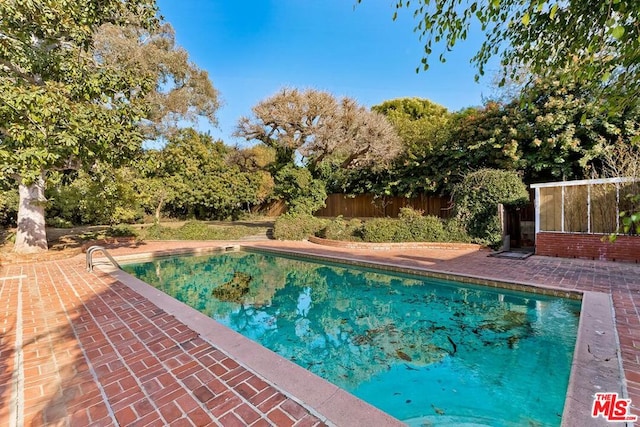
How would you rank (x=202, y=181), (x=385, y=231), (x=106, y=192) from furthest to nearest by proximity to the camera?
(x=202, y=181), (x=385, y=231), (x=106, y=192)

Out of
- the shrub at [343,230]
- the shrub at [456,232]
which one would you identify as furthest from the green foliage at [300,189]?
the shrub at [456,232]

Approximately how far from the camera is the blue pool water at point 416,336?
10.2 feet

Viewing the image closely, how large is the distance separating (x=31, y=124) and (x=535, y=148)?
14.4 meters

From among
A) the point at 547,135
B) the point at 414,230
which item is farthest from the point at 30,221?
the point at 547,135

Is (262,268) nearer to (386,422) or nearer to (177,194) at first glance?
(386,422)

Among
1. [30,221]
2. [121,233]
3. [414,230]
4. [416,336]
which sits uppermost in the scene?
[30,221]

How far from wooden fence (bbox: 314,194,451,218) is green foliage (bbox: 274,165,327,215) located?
4991mm

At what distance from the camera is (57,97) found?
18.6 ft

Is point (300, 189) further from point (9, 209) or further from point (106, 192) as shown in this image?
point (9, 209)

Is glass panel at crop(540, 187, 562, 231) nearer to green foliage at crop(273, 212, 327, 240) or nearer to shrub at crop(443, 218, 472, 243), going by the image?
shrub at crop(443, 218, 472, 243)

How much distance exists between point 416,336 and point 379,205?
47.5 ft

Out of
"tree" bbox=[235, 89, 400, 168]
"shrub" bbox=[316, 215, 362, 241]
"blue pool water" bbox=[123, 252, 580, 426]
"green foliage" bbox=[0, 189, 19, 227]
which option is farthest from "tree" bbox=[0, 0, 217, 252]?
"green foliage" bbox=[0, 189, 19, 227]

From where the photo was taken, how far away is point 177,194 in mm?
17219

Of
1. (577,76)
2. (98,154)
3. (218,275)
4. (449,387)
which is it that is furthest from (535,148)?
(98,154)
